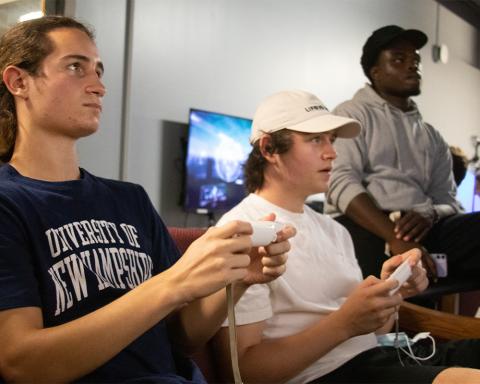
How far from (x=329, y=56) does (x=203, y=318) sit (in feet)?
15.0

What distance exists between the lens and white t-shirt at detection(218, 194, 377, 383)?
1.33 m

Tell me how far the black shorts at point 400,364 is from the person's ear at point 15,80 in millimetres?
836

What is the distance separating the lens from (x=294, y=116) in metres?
1.59

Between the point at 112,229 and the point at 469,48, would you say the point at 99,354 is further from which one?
the point at 469,48

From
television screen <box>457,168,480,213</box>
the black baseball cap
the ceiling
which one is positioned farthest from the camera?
the ceiling

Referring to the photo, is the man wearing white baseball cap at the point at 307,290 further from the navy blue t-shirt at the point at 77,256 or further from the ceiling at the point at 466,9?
the ceiling at the point at 466,9

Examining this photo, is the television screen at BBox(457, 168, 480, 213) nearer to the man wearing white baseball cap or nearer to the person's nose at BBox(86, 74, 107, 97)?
the man wearing white baseball cap

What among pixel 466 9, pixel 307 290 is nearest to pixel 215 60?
pixel 307 290

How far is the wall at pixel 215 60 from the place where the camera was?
3875 mm

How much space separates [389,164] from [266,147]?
0.88 m

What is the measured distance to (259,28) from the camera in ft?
15.7

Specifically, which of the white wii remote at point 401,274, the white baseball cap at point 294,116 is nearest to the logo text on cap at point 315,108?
the white baseball cap at point 294,116

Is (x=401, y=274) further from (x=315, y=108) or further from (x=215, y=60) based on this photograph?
(x=215, y=60)

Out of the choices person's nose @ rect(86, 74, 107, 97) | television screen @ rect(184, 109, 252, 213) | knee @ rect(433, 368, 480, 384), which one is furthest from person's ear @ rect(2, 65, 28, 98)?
television screen @ rect(184, 109, 252, 213)
